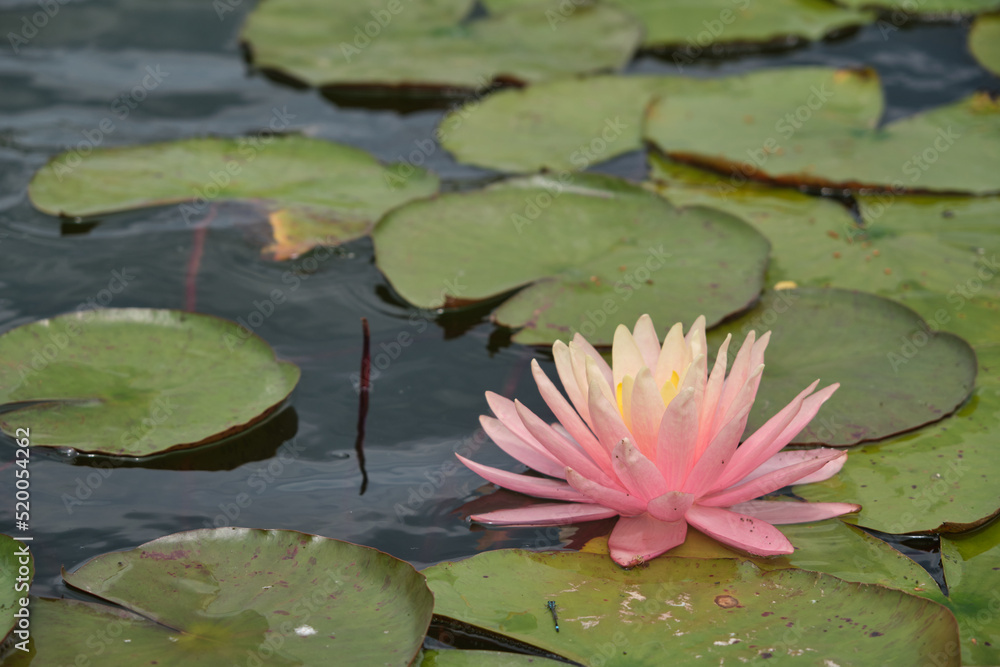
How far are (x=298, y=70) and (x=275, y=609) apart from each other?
3.09m

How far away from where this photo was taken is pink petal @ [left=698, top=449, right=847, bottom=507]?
1.73 meters

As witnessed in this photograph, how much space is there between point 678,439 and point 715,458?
3.4 inches

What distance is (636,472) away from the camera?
5.58 feet

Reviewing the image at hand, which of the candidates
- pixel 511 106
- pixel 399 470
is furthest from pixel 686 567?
pixel 511 106

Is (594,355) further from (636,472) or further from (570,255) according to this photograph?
(570,255)

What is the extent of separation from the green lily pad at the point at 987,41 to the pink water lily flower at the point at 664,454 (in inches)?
127

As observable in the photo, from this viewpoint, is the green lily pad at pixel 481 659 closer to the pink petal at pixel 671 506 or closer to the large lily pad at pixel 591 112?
the pink petal at pixel 671 506

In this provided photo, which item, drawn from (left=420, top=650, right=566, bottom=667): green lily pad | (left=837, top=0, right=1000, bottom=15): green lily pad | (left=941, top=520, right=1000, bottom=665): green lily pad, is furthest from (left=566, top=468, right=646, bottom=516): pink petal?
(left=837, top=0, right=1000, bottom=15): green lily pad

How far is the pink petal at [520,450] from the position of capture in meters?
1.93

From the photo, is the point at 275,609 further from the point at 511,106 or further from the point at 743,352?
the point at 511,106

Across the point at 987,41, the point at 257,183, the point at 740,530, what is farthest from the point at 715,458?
the point at 987,41

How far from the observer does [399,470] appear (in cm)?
210

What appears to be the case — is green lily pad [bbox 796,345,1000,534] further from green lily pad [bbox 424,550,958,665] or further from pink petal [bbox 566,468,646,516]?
pink petal [bbox 566,468,646,516]

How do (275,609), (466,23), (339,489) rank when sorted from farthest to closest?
(466,23) < (339,489) < (275,609)
